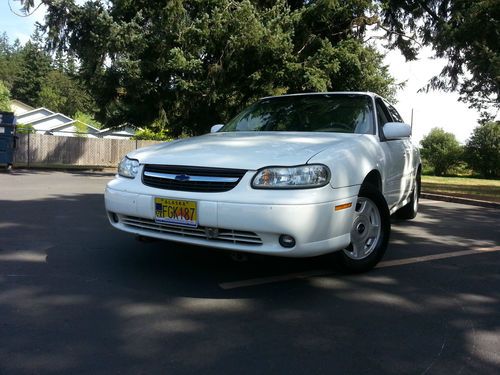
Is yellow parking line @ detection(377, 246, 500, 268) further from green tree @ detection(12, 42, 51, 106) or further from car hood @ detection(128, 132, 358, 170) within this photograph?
green tree @ detection(12, 42, 51, 106)

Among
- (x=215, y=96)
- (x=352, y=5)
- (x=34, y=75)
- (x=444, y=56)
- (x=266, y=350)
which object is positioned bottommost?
(x=266, y=350)

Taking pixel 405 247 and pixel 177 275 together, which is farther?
pixel 405 247

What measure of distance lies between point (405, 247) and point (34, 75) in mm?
86749

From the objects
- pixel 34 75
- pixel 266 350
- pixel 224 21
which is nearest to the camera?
pixel 266 350

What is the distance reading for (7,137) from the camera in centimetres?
1595

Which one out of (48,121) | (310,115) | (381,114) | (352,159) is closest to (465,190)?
(381,114)

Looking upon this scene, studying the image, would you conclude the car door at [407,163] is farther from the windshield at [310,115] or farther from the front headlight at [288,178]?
the front headlight at [288,178]

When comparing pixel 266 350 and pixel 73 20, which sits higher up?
pixel 73 20

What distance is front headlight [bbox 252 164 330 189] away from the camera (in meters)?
3.17

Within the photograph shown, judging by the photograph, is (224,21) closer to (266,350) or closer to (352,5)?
(352,5)

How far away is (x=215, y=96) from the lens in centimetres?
1500

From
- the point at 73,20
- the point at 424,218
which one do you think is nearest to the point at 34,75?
the point at 73,20

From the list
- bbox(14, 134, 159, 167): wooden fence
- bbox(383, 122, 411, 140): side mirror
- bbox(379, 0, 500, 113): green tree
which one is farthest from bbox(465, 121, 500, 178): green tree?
bbox(383, 122, 411, 140): side mirror

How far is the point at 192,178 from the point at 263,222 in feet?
2.14
